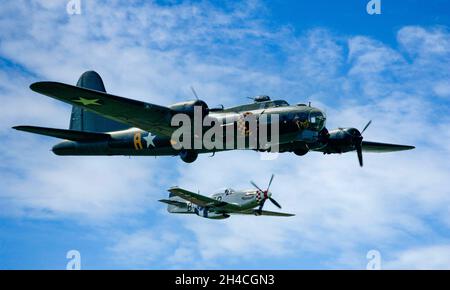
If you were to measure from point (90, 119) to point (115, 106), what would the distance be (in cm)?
894

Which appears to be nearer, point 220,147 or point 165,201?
point 220,147

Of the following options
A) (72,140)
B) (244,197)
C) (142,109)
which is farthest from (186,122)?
(244,197)

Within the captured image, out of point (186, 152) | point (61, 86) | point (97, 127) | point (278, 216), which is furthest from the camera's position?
point (278, 216)

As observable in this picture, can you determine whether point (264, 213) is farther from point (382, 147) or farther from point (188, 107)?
point (188, 107)

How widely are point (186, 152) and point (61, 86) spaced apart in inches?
308

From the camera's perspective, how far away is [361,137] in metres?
31.4

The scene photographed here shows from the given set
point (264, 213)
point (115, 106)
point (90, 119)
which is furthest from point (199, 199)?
point (115, 106)

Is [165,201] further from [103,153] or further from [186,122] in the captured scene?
[186,122]

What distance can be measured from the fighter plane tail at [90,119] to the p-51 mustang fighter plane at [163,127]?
0.10 meters

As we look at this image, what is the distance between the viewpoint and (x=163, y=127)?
2795 centimetres

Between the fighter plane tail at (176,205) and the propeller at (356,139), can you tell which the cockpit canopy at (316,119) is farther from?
the fighter plane tail at (176,205)

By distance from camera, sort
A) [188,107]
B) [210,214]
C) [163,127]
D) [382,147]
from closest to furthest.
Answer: [188,107]
[163,127]
[382,147]
[210,214]
